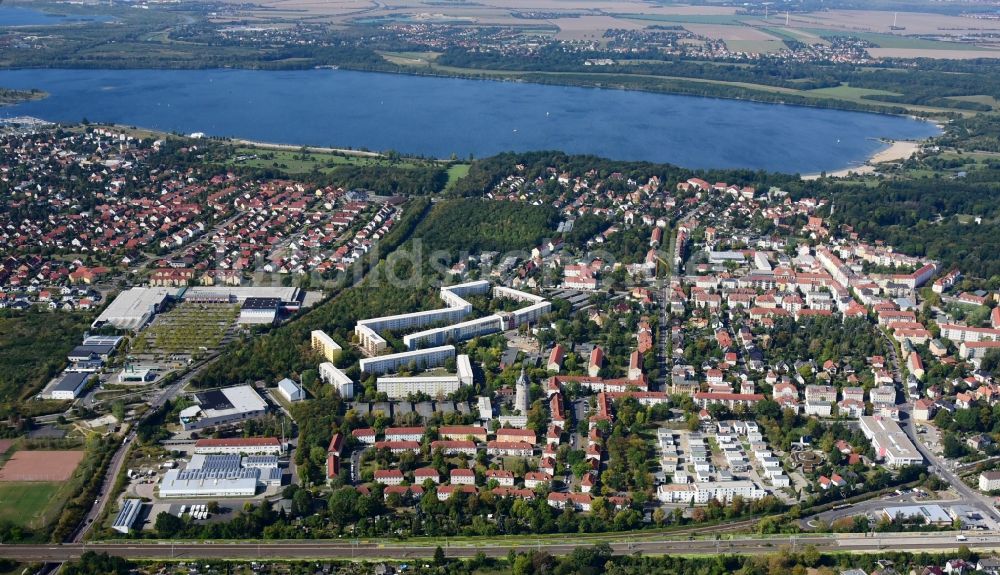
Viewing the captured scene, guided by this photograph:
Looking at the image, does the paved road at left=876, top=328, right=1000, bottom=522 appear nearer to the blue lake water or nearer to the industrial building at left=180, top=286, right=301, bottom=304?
the industrial building at left=180, top=286, right=301, bottom=304

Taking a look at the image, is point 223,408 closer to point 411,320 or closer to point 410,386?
point 410,386

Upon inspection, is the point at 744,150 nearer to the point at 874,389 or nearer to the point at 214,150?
the point at 214,150

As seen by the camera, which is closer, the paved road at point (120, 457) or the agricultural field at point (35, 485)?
the paved road at point (120, 457)

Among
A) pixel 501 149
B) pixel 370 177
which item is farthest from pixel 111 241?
pixel 501 149

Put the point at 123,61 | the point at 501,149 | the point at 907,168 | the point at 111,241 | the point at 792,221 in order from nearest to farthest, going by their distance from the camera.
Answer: the point at 111,241
the point at 792,221
the point at 907,168
the point at 501,149
the point at 123,61

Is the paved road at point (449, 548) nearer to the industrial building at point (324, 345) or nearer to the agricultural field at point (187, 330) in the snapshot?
the industrial building at point (324, 345)

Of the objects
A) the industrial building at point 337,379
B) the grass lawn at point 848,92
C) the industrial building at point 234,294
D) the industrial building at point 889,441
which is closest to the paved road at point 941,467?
the industrial building at point 889,441
